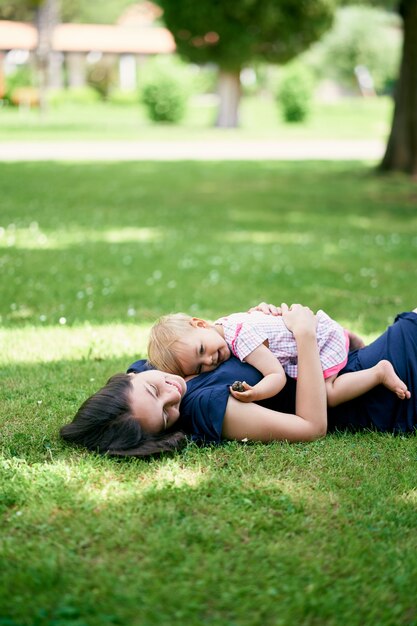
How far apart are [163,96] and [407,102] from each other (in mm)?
22785

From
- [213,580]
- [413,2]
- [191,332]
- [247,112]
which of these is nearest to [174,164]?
[413,2]

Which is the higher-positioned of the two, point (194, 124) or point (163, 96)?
point (163, 96)

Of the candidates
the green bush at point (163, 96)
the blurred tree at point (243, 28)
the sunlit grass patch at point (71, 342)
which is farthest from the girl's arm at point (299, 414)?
the green bush at point (163, 96)

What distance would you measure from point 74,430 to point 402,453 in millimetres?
1591

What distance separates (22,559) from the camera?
3061 mm

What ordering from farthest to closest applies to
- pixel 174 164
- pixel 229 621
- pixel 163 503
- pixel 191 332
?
pixel 174 164
pixel 191 332
pixel 163 503
pixel 229 621

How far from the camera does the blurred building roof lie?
65938 mm

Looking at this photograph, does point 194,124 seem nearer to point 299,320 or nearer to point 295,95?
point 295,95

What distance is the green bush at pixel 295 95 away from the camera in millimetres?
42469

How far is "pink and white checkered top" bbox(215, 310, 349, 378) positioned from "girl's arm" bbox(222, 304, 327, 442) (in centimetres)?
14

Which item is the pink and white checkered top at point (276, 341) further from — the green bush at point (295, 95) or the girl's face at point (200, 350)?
the green bush at point (295, 95)

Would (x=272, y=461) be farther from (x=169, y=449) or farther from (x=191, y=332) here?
(x=191, y=332)

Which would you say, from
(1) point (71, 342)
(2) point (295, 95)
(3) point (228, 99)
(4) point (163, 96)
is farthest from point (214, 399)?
(2) point (295, 95)

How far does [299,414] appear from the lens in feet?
13.7
